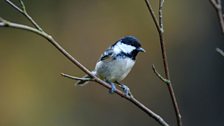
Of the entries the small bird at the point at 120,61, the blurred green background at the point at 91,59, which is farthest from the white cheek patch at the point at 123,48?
the blurred green background at the point at 91,59

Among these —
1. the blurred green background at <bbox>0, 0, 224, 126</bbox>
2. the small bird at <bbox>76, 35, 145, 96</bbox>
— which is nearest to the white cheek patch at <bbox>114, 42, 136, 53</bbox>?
the small bird at <bbox>76, 35, 145, 96</bbox>

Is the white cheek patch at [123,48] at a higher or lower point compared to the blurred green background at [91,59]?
higher

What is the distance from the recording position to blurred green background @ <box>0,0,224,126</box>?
556 centimetres

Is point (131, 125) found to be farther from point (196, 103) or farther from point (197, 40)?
point (197, 40)

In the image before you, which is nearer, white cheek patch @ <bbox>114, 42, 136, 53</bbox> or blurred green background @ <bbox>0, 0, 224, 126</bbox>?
white cheek patch @ <bbox>114, 42, 136, 53</bbox>

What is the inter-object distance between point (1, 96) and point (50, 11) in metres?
1.12

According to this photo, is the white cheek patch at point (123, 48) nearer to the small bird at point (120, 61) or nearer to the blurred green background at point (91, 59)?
the small bird at point (120, 61)

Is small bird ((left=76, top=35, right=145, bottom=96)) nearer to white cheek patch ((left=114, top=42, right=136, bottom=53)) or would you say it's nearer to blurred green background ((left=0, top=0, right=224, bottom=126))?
white cheek patch ((left=114, top=42, right=136, bottom=53))

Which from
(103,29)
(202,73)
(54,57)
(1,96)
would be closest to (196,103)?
(202,73)

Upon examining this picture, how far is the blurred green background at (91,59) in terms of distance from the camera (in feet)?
18.2

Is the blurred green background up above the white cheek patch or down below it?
below

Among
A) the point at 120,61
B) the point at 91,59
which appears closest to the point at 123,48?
the point at 120,61

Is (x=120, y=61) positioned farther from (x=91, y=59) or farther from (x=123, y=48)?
(x=91, y=59)

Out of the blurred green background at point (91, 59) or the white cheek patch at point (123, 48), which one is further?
the blurred green background at point (91, 59)
